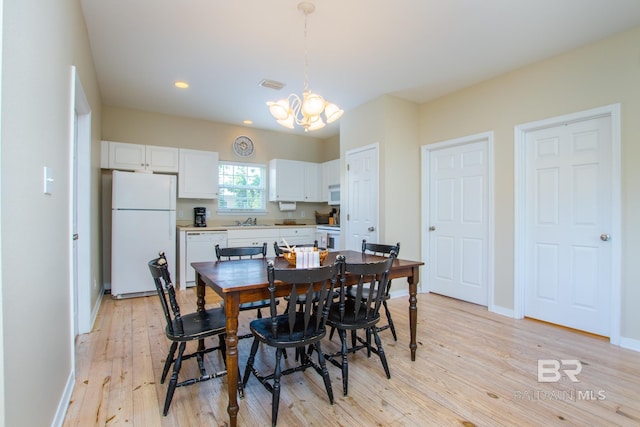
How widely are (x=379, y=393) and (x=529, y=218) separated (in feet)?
8.49

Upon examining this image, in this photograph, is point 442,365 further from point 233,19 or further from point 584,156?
point 233,19

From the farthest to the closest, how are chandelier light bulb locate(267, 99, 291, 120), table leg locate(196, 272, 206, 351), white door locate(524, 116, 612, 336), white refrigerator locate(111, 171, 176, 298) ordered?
1. white refrigerator locate(111, 171, 176, 298)
2. white door locate(524, 116, 612, 336)
3. chandelier light bulb locate(267, 99, 291, 120)
4. table leg locate(196, 272, 206, 351)

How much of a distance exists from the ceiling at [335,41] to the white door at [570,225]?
2.91ft

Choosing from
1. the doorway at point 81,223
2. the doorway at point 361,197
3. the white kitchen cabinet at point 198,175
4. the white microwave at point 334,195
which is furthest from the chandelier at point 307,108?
the white microwave at point 334,195

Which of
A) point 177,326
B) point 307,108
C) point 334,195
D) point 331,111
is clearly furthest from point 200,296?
point 334,195

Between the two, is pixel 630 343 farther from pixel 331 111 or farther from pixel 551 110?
pixel 331 111

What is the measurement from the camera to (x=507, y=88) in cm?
351

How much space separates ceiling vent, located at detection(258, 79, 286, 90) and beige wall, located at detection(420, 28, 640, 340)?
2.04m

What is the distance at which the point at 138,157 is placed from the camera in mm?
4590

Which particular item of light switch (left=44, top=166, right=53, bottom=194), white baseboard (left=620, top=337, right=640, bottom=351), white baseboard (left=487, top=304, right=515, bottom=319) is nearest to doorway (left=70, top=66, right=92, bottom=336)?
light switch (left=44, top=166, right=53, bottom=194)

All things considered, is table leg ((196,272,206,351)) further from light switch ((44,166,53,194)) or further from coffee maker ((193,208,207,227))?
coffee maker ((193,208,207,227))

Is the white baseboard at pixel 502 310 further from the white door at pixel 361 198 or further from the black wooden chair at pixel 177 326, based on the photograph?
the black wooden chair at pixel 177 326

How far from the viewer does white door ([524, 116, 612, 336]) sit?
289 cm

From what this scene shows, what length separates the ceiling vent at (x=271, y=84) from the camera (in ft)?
12.3
